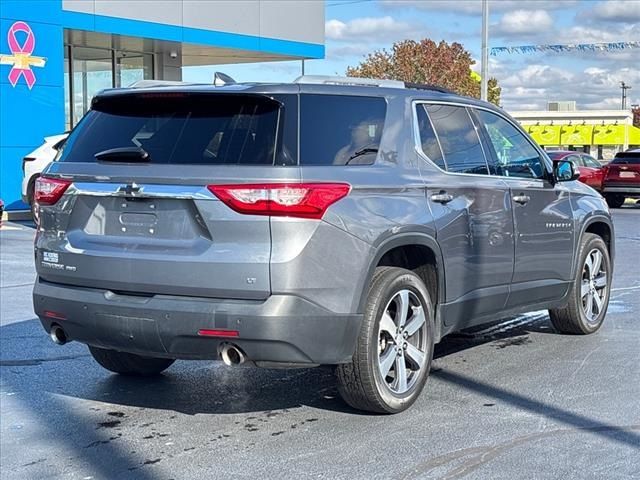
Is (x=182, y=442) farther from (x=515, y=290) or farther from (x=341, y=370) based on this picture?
(x=515, y=290)

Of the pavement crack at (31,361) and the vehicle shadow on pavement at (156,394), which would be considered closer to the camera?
the vehicle shadow on pavement at (156,394)

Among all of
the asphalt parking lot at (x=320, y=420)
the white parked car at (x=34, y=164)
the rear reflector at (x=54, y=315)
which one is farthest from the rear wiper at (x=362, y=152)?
the white parked car at (x=34, y=164)

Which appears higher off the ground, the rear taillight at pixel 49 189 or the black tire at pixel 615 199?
the rear taillight at pixel 49 189

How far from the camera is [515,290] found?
658 cm

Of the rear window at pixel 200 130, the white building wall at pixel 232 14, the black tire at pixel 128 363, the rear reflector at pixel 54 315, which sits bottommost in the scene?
the black tire at pixel 128 363

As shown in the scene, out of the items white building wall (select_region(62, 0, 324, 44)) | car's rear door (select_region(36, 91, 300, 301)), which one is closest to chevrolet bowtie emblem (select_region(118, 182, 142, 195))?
car's rear door (select_region(36, 91, 300, 301))

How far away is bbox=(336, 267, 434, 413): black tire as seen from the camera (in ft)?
16.9

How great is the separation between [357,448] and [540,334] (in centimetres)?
341

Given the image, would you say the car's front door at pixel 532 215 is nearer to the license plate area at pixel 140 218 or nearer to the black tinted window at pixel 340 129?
the black tinted window at pixel 340 129

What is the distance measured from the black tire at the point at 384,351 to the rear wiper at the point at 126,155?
4.75 ft

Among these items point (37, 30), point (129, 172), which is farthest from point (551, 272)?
point (37, 30)

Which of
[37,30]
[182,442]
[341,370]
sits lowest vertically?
[182,442]

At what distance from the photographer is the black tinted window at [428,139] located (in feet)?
18.9

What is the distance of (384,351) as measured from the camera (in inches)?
213
